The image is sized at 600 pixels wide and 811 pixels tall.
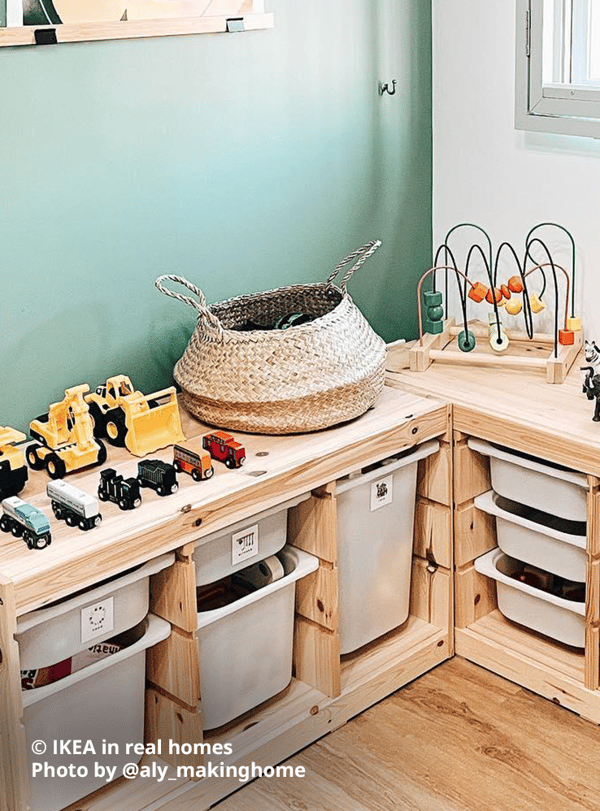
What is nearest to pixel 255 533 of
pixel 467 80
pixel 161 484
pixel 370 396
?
pixel 161 484

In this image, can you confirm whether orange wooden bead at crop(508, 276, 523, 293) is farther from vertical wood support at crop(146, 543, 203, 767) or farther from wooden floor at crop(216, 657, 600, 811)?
vertical wood support at crop(146, 543, 203, 767)

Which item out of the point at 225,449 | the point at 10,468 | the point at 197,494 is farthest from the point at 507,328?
the point at 10,468

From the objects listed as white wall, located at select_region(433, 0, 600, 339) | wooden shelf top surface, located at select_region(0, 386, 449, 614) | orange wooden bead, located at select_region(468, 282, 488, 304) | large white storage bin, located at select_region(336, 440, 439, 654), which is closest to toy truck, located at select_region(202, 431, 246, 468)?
wooden shelf top surface, located at select_region(0, 386, 449, 614)

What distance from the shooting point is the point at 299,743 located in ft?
7.05

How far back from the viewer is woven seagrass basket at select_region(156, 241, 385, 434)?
81.8 inches

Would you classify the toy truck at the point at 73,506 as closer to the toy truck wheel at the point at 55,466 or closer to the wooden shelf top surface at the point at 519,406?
the toy truck wheel at the point at 55,466

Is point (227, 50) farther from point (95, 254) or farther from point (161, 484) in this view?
point (161, 484)

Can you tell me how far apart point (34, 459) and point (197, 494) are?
328 millimetres

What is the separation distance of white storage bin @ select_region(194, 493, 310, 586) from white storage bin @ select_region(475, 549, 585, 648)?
53cm

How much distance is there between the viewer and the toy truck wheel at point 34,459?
2025 millimetres

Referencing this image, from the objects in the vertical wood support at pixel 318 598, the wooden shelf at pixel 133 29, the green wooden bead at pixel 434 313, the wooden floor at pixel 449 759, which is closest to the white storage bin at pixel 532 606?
the wooden floor at pixel 449 759

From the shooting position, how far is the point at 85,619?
1804 mm

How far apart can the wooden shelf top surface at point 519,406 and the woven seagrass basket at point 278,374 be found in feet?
0.67

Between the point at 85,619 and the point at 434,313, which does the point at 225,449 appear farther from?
the point at 434,313
